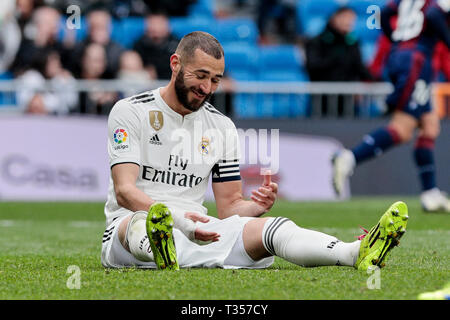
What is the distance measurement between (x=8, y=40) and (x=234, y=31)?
386 cm

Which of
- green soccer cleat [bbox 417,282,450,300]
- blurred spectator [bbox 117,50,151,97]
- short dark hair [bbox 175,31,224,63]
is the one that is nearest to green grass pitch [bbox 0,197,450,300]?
green soccer cleat [bbox 417,282,450,300]

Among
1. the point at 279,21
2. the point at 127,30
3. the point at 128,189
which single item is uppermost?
the point at 279,21

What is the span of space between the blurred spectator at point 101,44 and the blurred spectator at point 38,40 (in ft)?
1.07

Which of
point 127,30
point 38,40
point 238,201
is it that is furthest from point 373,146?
point 127,30

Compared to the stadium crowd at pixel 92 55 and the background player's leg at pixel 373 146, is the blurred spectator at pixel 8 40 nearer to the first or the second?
the stadium crowd at pixel 92 55

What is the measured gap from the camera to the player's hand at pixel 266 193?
197 inches

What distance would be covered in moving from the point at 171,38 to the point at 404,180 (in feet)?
14.0

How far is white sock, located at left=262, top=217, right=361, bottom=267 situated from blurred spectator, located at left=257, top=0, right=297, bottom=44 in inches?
500

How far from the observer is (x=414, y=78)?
1070 cm

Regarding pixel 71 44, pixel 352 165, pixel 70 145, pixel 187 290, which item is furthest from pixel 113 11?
pixel 187 290

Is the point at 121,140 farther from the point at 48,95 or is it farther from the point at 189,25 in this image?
the point at 189,25

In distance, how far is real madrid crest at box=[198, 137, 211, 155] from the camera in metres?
5.34

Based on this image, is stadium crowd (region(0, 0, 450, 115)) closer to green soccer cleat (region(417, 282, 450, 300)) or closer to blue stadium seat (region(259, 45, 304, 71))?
blue stadium seat (region(259, 45, 304, 71))
